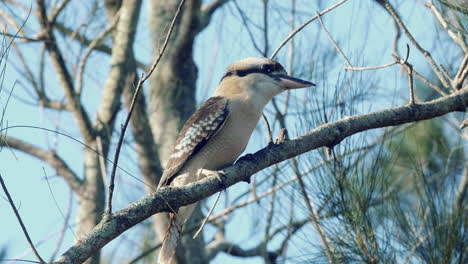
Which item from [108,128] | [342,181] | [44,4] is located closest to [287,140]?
[342,181]

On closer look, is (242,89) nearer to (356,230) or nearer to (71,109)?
(356,230)

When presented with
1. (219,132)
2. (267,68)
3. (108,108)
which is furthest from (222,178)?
(108,108)

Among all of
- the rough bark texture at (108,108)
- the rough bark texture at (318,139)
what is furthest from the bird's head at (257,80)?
the rough bark texture at (108,108)

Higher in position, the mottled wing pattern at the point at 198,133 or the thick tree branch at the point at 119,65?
the thick tree branch at the point at 119,65

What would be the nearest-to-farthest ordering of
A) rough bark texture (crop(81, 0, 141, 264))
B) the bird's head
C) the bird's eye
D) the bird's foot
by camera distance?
the bird's foot → the bird's head → the bird's eye → rough bark texture (crop(81, 0, 141, 264))

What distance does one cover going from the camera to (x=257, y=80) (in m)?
3.80

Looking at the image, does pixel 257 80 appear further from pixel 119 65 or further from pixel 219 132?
pixel 119 65

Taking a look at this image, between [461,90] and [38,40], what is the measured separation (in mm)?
2905

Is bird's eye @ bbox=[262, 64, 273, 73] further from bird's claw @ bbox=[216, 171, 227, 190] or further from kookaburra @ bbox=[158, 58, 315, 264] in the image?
bird's claw @ bbox=[216, 171, 227, 190]

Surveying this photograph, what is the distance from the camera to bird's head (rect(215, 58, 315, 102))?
3711mm

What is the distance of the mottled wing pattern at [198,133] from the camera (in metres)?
3.60

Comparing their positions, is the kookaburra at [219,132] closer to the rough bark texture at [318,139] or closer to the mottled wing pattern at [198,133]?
the mottled wing pattern at [198,133]

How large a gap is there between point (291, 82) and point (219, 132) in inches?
19.7

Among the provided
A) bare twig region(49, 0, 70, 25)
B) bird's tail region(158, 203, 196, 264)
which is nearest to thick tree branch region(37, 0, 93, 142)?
bare twig region(49, 0, 70, 25)
